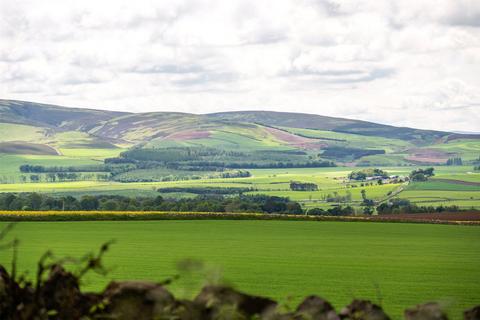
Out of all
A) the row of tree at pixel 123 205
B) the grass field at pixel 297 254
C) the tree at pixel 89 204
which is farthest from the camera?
the tree at pixel 89 204

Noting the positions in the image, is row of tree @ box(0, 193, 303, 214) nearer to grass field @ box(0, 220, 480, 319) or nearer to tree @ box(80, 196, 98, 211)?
tree @ box(80, 196, 98, 211)

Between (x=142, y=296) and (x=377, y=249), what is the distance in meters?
45.9

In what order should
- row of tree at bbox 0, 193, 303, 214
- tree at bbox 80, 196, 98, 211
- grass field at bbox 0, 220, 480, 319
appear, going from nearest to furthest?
grass field at bbox 0, 220, 480, 319 < row of tree at bbox 0, 193, 303, 214 < tree at bbox 80, 196, 98, 211

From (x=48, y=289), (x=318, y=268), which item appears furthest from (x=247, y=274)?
(x=48, y=289)

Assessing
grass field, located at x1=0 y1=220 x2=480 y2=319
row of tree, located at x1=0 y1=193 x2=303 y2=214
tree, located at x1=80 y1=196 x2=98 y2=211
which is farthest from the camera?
tree, located at x1=80 y1=196 x2=98 y2=211

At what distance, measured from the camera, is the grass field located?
32.7 metres

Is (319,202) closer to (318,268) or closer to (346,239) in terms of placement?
(346,239)

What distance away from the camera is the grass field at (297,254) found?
107 feet

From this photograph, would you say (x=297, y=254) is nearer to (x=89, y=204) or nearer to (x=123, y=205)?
(x=89, y=204)

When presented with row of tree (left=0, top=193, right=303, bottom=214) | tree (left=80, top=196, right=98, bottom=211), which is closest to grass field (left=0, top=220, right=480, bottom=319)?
row of tree (left=0, top=193, right=303, bottom=214)

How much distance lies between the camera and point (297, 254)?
50.2 metres

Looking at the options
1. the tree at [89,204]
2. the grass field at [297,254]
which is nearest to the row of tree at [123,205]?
the tree at [89,204]

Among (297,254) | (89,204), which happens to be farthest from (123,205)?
(297,254)

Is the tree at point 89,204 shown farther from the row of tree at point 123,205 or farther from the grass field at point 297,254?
the grass field at point 297,254
